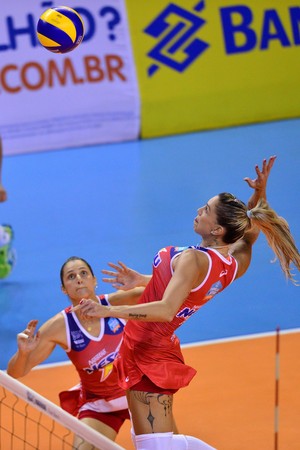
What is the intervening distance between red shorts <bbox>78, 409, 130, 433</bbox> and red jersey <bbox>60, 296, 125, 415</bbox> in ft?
0.20

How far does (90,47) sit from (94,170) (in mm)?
2442

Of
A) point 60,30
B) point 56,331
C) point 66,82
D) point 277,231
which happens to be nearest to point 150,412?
point 56,331

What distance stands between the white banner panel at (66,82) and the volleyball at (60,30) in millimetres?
6503

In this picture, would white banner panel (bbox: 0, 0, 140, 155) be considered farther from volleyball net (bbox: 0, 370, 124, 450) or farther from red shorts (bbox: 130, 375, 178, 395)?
red shorts (bbox: 130, 375, 178, 395)

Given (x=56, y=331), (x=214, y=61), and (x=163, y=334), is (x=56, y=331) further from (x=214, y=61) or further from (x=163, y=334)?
(x=214, y=61)

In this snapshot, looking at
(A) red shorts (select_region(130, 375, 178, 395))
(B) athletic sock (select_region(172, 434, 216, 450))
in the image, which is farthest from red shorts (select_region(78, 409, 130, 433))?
(A) red shorts (select_region(130, 375, 178, 395))

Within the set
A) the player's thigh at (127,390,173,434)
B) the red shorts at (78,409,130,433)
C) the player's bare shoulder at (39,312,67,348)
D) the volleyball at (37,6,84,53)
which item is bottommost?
the red shorts at (78,409,130,433)

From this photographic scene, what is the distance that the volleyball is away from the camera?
28.3 feet

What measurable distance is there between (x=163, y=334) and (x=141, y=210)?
6.89m

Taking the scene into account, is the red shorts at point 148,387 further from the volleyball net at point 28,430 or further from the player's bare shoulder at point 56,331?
the player's bare shoulder at point 56,331

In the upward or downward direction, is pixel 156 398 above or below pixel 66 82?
below

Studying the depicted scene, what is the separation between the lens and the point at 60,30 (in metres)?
8.62

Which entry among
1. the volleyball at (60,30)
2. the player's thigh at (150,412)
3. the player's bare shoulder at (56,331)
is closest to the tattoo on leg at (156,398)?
the player's thigh at (150,412)

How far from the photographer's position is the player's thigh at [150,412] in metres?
5.16
